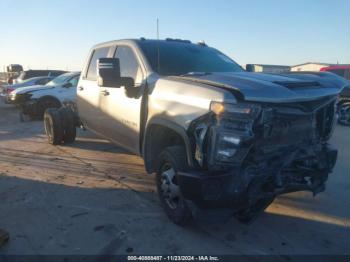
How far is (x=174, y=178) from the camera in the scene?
11.8 feet

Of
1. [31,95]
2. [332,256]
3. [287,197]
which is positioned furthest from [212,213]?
[31,95]

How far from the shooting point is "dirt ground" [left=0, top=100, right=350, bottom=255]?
3283 millimetres

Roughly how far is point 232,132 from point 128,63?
2353mm

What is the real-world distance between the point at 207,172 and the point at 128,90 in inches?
70.0

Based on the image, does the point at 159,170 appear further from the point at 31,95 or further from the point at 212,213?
the point at 31,95

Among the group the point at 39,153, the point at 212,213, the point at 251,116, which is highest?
the point at 251,116

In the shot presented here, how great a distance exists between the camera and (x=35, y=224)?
12.2 ft

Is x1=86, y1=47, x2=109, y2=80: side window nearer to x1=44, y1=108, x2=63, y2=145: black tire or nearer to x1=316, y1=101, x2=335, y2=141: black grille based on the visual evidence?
x1=44, y1=108, x2=63, y2=145: black tire

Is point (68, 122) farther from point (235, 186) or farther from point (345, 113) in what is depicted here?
point (345, 113)

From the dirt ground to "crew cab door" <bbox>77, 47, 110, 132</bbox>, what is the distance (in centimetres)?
82

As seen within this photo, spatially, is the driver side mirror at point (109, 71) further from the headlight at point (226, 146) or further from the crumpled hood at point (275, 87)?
the headlight at point (226, 146)

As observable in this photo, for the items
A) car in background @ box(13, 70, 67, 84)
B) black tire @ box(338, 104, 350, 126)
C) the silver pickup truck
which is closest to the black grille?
the silver pickup truck

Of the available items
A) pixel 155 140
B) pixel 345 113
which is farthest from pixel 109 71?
pixel 345 113

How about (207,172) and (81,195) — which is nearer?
(207,172)
